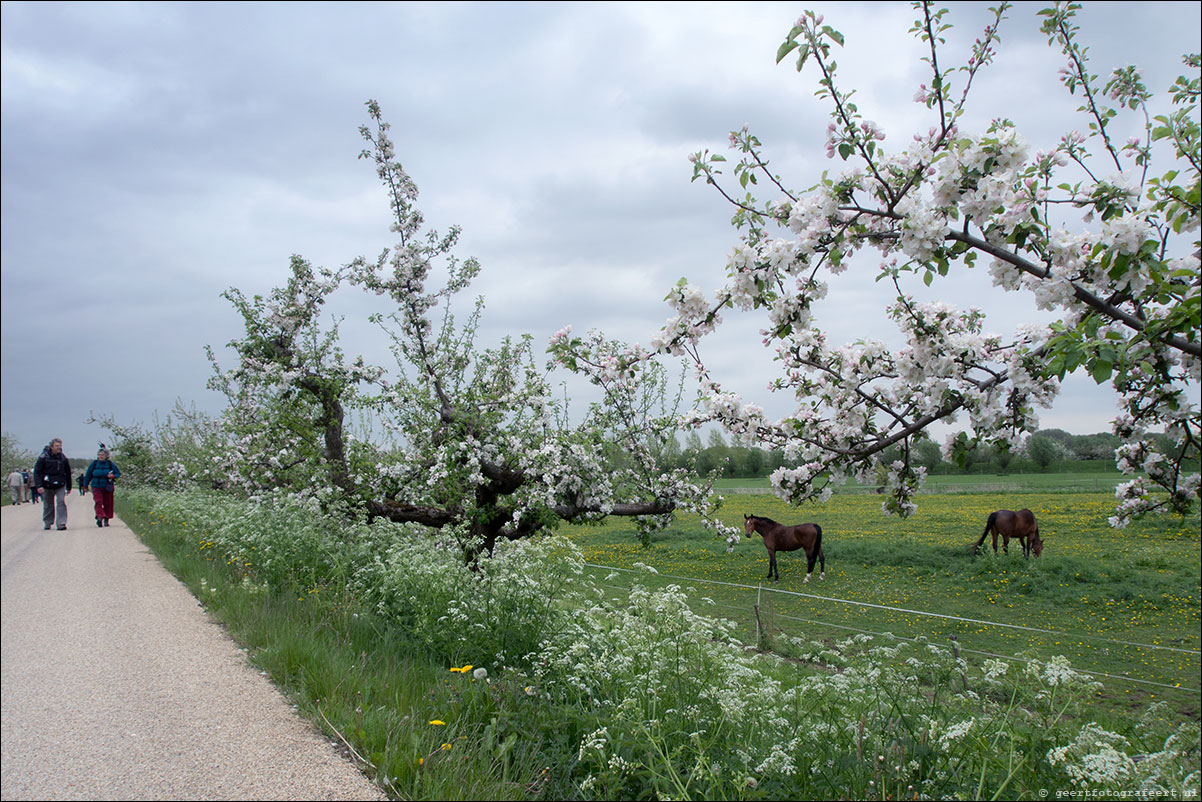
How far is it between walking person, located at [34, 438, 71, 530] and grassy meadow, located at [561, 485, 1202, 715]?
12563 mm

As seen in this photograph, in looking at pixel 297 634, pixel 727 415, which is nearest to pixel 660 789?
pixel 727 415

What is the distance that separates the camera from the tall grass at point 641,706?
2.64 metres

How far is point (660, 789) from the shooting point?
2592 millimetres

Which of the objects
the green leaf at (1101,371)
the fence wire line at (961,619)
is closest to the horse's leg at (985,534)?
the fence wire line at (961,619)

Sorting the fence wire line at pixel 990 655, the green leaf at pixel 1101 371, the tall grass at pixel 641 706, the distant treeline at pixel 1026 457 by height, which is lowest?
the fence wire line at pixel 990 655

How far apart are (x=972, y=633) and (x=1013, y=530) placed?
1114 millimetres

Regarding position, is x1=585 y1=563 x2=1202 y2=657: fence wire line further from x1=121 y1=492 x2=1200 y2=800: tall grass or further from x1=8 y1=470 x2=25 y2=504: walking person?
x1=8 y1=470 x2=25 y2=504: walking person

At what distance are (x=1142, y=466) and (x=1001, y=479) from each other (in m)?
2.04

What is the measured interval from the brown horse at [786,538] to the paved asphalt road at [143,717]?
4515mm

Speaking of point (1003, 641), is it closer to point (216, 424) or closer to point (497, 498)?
point (497, 498)

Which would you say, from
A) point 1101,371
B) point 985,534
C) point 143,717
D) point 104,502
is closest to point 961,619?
point 985,534

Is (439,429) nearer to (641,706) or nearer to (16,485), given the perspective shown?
(641,706)

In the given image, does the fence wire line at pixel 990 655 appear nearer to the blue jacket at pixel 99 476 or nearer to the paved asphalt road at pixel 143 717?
the paved asphalt road at pixel 143 717

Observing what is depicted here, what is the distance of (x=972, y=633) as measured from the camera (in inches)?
204
